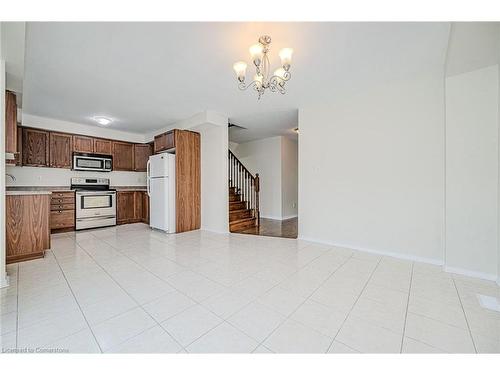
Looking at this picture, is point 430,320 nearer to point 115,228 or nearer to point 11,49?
point 11,49

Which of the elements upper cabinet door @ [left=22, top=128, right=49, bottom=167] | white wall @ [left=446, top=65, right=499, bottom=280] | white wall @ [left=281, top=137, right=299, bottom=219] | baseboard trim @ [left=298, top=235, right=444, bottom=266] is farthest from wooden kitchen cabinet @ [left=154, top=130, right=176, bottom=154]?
white wall @ [left=446, top=65, right=499, bottom=280]

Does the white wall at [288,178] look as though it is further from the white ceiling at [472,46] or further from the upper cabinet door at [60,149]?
the upper cabinet door at [60,149]

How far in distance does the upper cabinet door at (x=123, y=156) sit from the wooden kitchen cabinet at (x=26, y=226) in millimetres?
2944

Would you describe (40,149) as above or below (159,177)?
above

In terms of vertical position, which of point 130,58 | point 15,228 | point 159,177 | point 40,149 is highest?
point 130,58

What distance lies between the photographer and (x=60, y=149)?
4.69 m

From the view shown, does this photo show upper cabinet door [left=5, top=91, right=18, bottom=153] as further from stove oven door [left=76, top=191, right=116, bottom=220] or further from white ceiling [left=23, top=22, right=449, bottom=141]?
stove oven door [left=76, top=191, right=116, bottom=220]

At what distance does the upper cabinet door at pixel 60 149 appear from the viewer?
15.1 feet

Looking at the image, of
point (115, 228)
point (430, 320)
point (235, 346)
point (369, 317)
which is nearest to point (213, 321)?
point (235, 346)

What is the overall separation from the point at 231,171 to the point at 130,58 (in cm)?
386

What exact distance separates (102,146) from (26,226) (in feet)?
10.1

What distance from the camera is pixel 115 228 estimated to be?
4.91 meters

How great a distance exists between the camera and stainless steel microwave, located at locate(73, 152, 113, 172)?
4867mm

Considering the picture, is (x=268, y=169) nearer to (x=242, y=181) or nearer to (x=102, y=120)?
(x=242, y=181)
